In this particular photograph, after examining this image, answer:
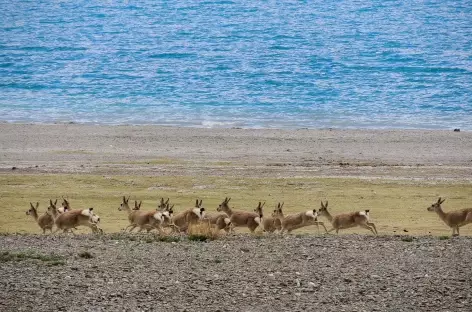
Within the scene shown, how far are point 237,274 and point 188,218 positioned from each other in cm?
394

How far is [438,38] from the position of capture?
2643 inches

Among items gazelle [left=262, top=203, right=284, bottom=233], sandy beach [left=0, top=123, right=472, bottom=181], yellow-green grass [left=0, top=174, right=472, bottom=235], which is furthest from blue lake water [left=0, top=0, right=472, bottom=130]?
gazelle [left=262, top=203, right=284, bottom=233]

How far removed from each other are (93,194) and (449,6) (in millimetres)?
56756

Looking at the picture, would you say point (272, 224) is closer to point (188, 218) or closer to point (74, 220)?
point (188, 218)

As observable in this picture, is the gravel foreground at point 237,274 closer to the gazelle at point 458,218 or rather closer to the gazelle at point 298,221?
the gazelle at point 458,218

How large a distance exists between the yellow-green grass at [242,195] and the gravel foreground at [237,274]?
3703 millimetres

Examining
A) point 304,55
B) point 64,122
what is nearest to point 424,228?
point 64,122

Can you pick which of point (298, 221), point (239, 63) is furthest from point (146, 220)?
point (239, 63)

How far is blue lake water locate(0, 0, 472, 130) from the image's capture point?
46844 mm

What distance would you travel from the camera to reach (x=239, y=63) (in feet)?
201

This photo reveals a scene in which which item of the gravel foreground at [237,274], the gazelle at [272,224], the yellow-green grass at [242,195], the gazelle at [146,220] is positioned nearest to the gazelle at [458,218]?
the yellow-green grass at [242,195]

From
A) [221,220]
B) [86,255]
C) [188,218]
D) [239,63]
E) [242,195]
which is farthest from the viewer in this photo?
[239,63]

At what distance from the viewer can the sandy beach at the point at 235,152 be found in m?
28.4

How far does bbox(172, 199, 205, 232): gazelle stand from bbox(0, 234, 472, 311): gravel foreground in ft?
4.32
